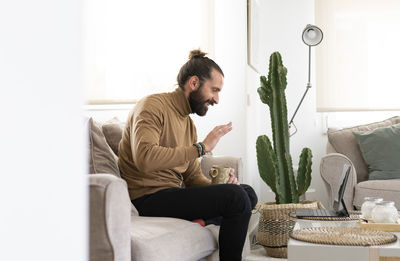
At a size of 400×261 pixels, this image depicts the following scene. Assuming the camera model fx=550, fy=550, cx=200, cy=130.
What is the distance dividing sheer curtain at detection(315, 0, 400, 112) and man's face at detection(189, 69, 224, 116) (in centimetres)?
225

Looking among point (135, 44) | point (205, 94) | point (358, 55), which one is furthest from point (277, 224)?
point (358, 55)

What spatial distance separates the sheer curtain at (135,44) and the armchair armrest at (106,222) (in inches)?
99.5

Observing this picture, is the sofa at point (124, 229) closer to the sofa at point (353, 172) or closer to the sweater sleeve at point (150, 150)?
the sweater sleeve at point (150, 150)

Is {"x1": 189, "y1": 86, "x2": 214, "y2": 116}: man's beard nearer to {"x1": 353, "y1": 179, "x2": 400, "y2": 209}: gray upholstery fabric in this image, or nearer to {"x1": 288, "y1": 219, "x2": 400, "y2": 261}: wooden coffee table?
{"x1": 288, "y1": 219, "x2": 400, "y2": 261}: wooden coffee table

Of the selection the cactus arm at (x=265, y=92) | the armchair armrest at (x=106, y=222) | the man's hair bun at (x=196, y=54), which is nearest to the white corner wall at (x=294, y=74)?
the cactus arm at (x=265, y=92)

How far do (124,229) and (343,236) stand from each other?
2.15ft

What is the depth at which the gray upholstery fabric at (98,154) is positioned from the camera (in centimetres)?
217

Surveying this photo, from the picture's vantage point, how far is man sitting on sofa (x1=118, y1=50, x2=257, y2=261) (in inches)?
86.0

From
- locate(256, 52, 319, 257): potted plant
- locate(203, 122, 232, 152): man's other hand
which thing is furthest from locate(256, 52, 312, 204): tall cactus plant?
locate(203, 122, 232, 152): man's other hand

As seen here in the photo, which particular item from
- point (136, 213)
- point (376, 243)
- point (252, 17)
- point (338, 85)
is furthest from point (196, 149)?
point (338, 85)

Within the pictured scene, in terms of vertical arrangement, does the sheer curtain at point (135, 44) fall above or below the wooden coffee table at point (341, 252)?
above

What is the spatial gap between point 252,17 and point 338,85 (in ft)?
3.43

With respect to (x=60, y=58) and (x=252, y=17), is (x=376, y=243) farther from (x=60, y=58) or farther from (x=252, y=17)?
(x=252, y=17)

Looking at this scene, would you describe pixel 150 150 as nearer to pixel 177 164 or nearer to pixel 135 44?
pixel 177 164
